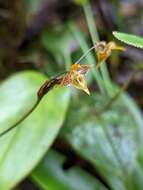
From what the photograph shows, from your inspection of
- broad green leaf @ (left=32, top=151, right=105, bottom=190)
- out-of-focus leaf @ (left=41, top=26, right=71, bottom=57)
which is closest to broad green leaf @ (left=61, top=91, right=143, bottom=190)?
broad green leaf @ (left=32, top=151, right=105, bottom=190)

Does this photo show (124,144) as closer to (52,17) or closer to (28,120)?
(28,120)

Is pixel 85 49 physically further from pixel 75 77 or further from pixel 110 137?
pixel 75 77

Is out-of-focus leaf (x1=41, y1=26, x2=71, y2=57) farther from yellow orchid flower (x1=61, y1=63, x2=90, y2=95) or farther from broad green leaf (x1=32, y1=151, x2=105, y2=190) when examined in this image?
yellow orchid flower (x1=61, y1=63, x2=90, y2=95)

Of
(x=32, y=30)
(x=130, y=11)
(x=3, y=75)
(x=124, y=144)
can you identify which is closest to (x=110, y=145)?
(x=124, y=144)

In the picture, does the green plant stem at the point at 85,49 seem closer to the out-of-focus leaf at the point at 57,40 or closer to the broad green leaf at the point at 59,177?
the out-of-focus leaf at the point at 57,40

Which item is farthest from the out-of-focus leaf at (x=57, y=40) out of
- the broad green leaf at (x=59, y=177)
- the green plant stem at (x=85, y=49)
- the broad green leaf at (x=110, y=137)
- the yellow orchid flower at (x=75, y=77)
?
the yellow orchid flower at (x=75, y=77)
